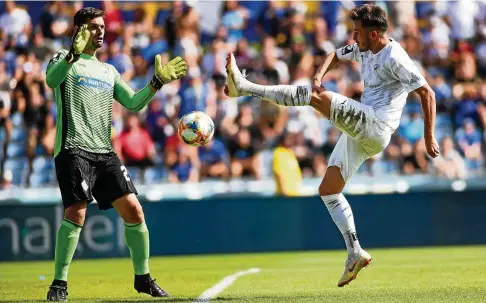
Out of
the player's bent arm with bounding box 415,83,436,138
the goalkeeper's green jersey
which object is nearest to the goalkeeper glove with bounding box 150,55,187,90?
the goalkeeper's green jersey

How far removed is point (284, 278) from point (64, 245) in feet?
9.87

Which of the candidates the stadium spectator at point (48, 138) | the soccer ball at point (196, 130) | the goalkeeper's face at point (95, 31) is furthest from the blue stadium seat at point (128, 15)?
the goalkeeper's face at point (95, 31)

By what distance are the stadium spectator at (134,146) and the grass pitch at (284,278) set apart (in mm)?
2093

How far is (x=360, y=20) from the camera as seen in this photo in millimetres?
8422

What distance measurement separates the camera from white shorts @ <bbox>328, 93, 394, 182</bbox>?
8.24 metres

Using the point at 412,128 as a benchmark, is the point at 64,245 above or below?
below

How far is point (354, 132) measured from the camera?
837 centimetres

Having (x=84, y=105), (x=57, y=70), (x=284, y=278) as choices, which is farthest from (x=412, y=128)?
(x=57, y=70)

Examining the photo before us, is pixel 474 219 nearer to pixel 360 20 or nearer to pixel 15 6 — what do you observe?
pixel 360 20

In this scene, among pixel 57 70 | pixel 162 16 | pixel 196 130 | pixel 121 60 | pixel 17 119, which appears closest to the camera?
pixel 57 70

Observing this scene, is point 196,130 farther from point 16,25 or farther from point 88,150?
point 16,25

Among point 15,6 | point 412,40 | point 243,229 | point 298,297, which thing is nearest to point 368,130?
point 298,297

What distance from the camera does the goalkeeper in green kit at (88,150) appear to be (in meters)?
8.26

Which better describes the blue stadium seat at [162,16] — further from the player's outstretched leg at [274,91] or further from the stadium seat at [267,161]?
the player's outstretched leg at [274,91]
